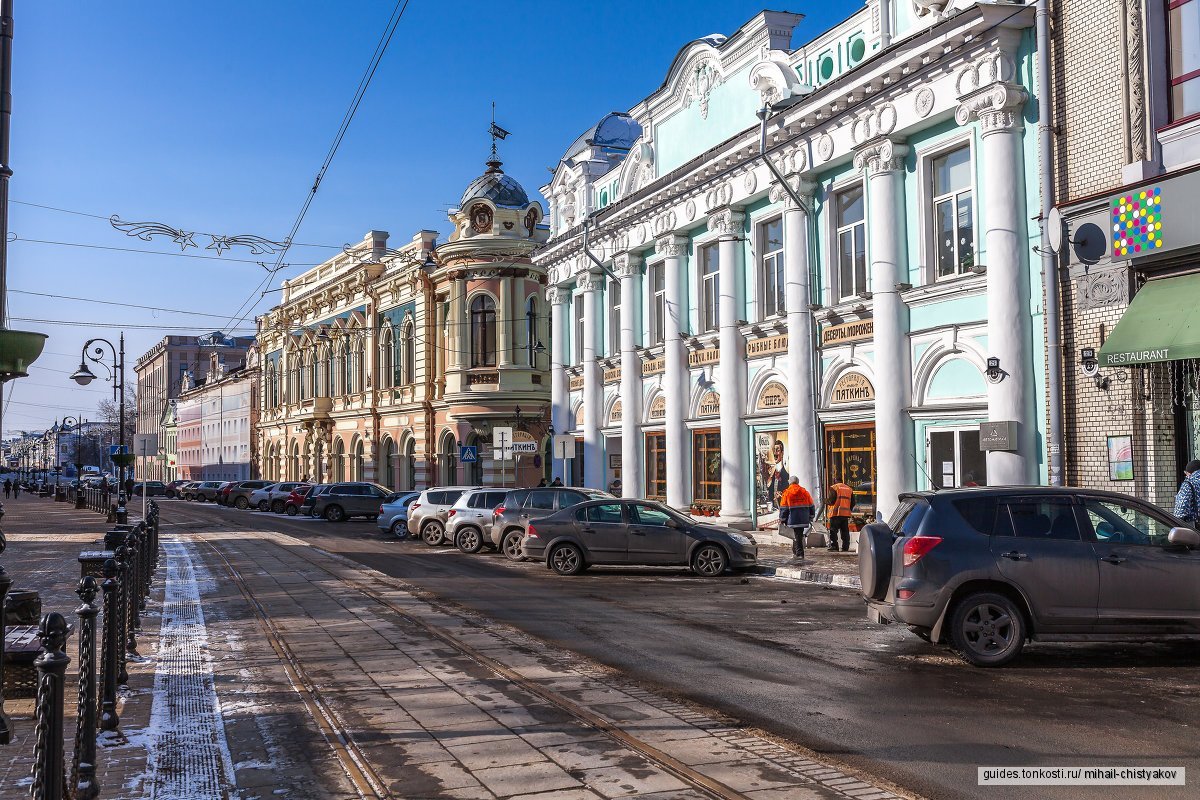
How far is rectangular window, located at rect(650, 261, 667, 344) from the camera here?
30.6 m

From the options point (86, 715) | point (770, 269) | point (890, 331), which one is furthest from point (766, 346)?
point (86, 715)

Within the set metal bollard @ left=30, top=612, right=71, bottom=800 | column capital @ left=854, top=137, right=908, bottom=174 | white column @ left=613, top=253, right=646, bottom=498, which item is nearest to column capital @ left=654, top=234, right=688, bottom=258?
white column @ left=613, top=253, right=646, bottom=498

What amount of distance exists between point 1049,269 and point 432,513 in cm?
1639

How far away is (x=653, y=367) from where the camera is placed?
102 ft

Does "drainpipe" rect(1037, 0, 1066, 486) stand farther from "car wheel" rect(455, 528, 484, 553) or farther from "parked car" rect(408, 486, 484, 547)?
"parked car" rect(408, 486, 484, 547)

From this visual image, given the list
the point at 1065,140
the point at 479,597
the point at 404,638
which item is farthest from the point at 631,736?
the point at 1065,140

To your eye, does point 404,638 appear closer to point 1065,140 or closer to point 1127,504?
point 1127,504

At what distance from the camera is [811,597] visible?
15820mm

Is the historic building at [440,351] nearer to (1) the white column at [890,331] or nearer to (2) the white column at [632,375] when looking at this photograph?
(2) the white column at [632,375]

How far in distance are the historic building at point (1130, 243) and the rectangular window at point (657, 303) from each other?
45.9 feet

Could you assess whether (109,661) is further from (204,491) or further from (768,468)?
(204,491)

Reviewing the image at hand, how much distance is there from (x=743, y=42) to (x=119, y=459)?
93.1 feet

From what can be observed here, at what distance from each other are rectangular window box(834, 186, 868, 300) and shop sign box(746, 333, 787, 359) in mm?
2047

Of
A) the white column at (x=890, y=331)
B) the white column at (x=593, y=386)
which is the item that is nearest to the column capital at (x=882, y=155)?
the white column at (x=890, y=331)
